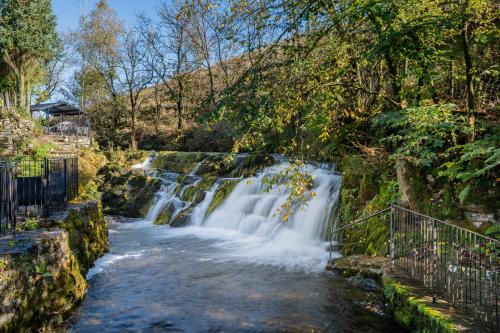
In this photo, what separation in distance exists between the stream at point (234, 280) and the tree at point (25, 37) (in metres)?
24.8

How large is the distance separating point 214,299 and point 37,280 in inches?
141

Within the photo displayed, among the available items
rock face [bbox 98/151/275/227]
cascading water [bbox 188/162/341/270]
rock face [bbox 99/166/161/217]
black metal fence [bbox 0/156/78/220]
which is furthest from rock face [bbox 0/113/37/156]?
black metal fence [bbox 0/156/78/220]

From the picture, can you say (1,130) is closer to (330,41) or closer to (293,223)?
(293,223)

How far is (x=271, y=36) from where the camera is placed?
300 inches

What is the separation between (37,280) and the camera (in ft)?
20.6

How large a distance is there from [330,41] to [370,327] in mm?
5747

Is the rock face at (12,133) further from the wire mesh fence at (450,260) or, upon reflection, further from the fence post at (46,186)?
the wire mesh fence at (450,260)

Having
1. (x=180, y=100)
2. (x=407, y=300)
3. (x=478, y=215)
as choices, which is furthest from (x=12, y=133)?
(x=478, y=215)

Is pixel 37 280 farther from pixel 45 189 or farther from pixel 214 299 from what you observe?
pixel 214 299

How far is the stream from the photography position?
723 cm

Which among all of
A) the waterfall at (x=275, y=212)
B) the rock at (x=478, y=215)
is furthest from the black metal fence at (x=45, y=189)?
the rock at (x=478, y=215)

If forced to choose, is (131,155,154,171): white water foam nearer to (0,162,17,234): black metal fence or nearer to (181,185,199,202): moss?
A: (181,185,199,202): moss

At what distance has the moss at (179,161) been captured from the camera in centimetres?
2386

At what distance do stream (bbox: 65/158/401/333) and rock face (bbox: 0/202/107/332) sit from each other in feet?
1.53
